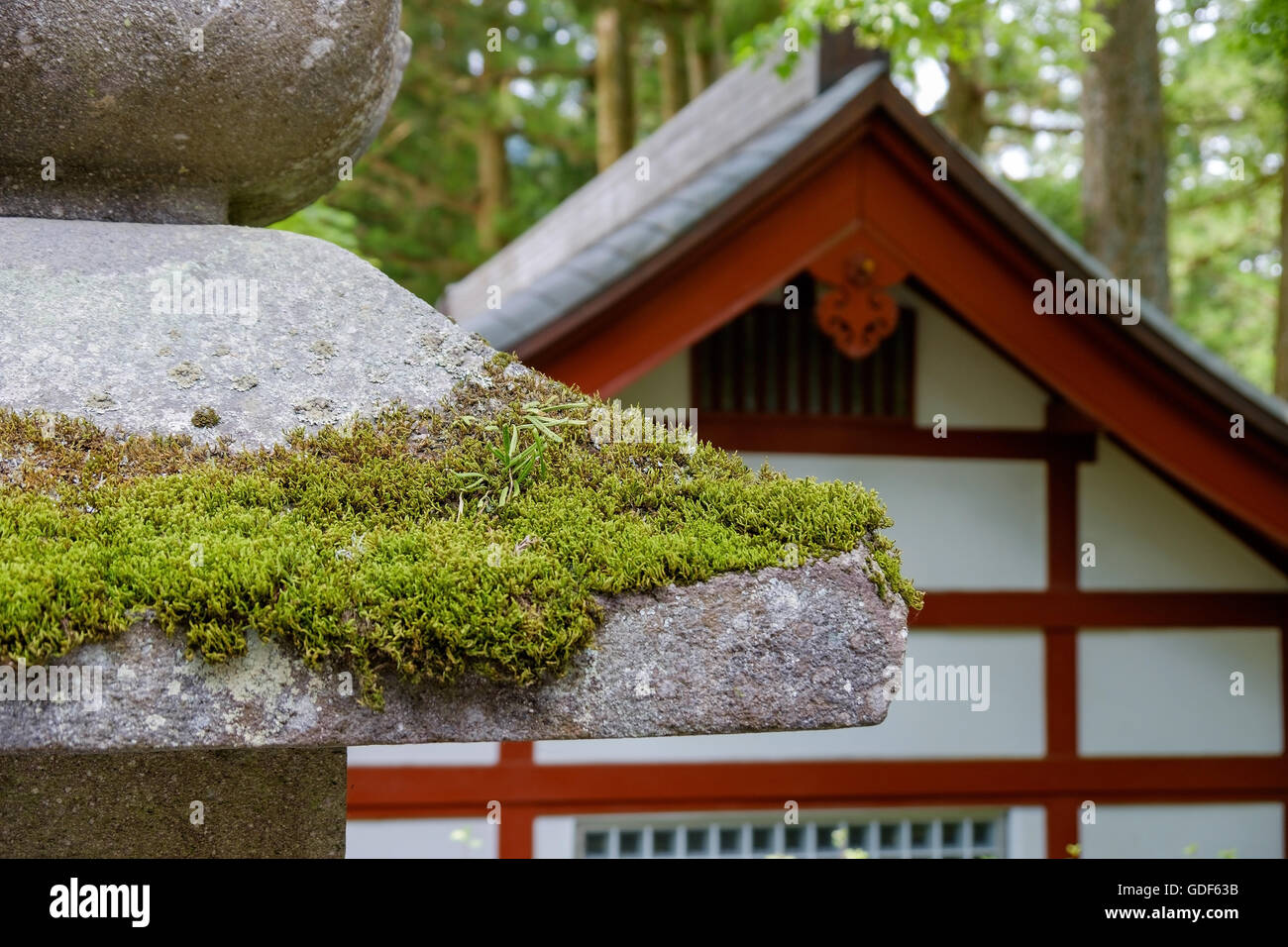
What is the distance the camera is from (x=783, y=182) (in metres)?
4.61

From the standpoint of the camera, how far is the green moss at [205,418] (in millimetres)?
1496

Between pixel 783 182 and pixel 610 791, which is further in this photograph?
pixel 610 791

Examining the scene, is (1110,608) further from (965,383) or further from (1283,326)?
(1283,326)

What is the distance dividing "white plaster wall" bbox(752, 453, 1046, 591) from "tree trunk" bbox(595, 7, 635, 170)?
8447mm

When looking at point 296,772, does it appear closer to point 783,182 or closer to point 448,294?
point 783,182

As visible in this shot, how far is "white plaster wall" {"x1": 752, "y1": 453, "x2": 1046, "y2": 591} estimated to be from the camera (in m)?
5.61

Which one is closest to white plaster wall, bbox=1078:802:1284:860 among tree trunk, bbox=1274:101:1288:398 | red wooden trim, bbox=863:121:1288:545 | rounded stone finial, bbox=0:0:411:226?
red wooden trim, bbox=863:121:1288:545

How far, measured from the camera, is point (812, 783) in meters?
5.44

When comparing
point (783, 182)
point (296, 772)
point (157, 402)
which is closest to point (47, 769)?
point (296, 772)

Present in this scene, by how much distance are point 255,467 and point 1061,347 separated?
14.0 ft

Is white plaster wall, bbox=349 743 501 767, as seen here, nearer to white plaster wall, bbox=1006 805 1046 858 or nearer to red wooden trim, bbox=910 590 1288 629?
red wooden trim, bbox=910 590 1288 629

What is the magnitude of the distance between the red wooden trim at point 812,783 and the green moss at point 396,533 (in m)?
3.99

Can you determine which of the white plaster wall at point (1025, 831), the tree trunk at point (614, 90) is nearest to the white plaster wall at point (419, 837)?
the white plaster wall at point (1025, 831)

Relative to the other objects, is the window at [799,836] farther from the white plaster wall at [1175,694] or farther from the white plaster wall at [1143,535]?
the white plaster wall at [1143,535]
